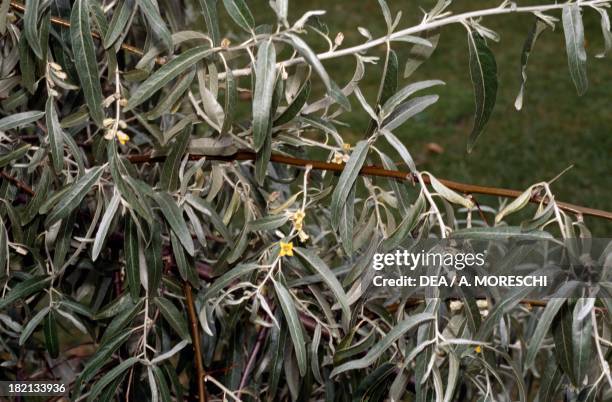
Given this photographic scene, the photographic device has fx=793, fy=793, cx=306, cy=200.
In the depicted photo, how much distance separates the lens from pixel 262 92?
1323 mm

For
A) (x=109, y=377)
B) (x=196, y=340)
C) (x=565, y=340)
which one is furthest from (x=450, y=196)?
(x=109, y=377)

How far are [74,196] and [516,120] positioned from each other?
4.18 meters

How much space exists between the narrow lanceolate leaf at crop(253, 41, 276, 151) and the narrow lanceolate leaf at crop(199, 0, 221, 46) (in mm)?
172

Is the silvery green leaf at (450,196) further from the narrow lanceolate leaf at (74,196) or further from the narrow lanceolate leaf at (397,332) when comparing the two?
the narrow lanceolate leaf at (74,196)

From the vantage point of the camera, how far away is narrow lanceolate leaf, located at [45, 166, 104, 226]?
57.1 inches

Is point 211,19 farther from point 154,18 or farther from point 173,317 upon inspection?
point 173,317

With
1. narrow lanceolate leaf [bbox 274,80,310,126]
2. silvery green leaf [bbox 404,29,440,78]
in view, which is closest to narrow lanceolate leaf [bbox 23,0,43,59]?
narrow lanceolate leaf [bbox 274,80,310,126]

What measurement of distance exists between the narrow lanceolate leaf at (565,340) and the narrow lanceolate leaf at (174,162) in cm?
76

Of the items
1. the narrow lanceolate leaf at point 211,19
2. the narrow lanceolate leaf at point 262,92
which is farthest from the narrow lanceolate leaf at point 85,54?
the narrow lanceolate leaf at point 262,92

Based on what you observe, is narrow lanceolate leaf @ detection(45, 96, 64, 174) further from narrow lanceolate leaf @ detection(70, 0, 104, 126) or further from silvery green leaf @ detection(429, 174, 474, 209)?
silvery green leaf @ detection(429, 174, 474, 209)

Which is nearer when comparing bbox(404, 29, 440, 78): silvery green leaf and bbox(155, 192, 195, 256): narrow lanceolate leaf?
bbox(155, 192, 195, 256): narrow lanceolate leaf

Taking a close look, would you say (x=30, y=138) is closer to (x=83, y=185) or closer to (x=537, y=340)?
(x=83, y=185)

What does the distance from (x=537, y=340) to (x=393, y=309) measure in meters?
0.55

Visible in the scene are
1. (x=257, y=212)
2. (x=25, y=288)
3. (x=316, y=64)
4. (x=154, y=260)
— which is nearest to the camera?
(x=316, y=64)
